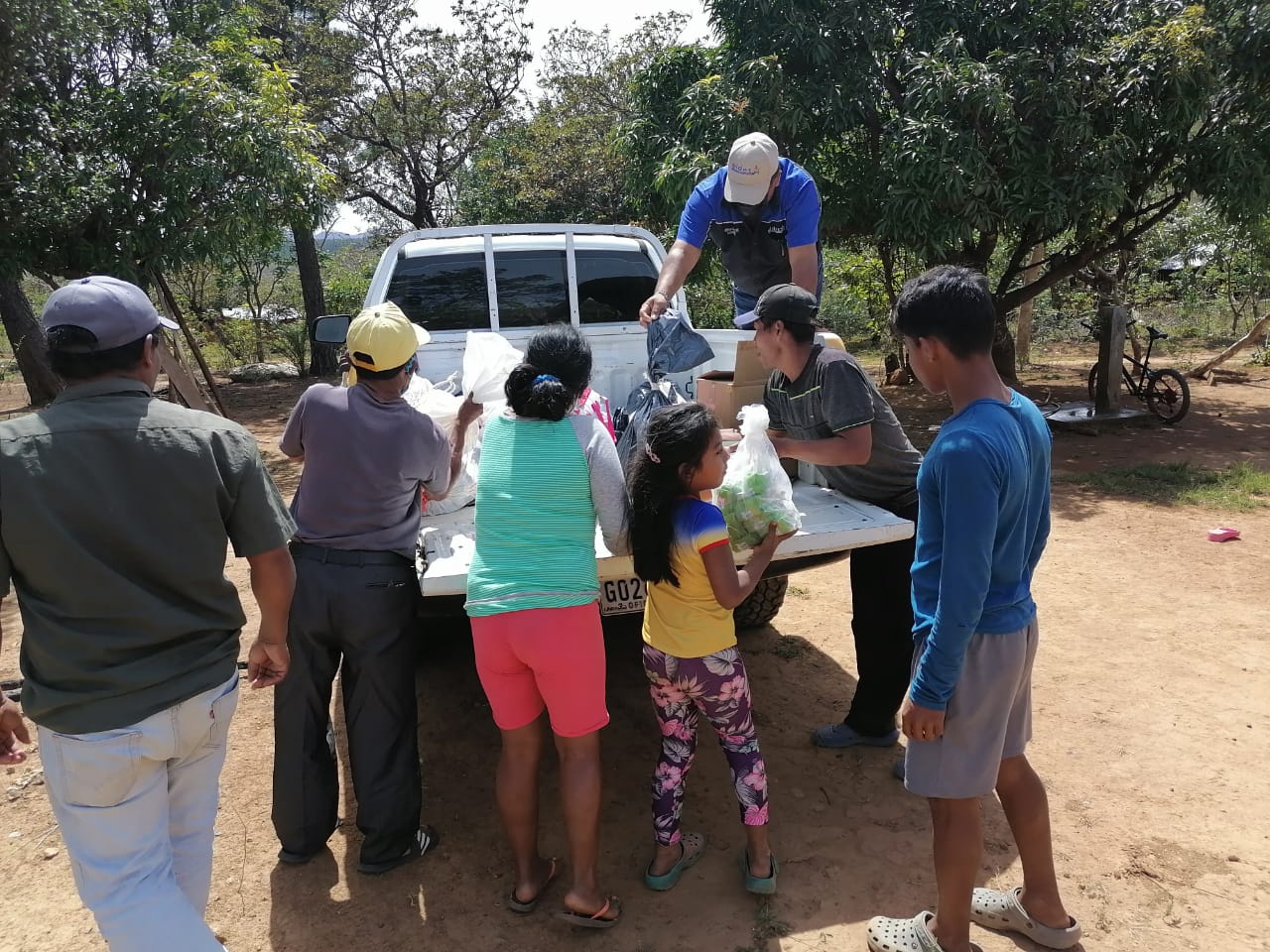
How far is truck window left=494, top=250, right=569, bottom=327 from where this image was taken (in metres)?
4.64

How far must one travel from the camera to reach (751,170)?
3.61 metres

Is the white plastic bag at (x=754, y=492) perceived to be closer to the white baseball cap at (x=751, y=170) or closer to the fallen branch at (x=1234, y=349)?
the white baseball cap at (x=751, y=170)

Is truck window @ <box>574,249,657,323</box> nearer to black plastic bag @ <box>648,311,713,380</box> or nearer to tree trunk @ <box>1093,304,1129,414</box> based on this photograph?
black plastic bag @ <box>648,311,713,380</box>

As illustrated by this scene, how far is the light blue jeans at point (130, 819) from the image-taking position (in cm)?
179

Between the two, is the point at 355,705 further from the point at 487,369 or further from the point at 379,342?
the point at 487,369

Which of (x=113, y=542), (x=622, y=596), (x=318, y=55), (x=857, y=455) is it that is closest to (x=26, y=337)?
(x=318, y=55)

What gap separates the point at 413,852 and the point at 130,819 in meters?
1.08

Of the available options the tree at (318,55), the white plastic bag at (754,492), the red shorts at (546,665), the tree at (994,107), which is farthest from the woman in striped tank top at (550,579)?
the tree at (318,55)

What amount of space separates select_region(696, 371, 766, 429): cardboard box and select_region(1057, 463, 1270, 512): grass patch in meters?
5.13

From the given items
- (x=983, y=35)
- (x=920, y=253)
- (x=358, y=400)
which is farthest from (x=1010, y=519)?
A: (x=983, y=35)

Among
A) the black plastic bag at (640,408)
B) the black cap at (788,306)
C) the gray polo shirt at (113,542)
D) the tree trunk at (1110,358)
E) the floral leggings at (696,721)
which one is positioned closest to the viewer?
the gray polo shirt at (113,542)

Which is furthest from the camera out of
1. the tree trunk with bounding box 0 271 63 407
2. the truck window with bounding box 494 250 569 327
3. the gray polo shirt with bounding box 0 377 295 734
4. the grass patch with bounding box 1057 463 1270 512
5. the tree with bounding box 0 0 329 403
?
the tree trunk with bounding box 0 271 63 407

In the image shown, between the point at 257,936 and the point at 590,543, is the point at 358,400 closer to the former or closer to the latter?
the point at 590,543

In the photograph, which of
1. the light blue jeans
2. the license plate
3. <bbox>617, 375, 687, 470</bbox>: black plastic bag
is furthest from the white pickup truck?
the light blue jeans
